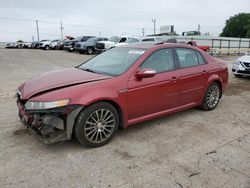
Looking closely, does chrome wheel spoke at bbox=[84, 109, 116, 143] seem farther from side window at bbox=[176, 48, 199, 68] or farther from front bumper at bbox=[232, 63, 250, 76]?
front bumper at bbox=[232, 63, 250, 76]

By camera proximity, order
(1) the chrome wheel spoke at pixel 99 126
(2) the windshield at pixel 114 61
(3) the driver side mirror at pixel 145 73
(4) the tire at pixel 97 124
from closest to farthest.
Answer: (4) the tire at pixel 97 124
(1) the chrome wheel spoke at pixel 99 126
(3) the driver side mirror at pixel 145 73
(2) the windshield at pixel 114 61

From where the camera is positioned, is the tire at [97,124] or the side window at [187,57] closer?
the tire at [97,124]

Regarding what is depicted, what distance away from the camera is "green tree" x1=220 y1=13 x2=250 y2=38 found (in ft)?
246

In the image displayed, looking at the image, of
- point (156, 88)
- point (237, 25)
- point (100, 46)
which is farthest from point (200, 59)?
point (237, 25)

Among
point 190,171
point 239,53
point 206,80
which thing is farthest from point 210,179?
point 239,53

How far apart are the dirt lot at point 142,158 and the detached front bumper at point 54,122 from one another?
0.31 metres

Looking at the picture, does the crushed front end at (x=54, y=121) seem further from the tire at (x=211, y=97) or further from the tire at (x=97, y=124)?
the tire at (x=211, y=97)

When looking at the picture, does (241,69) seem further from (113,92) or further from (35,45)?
(35,45)

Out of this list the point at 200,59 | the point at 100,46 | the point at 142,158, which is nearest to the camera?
the point at 142,158

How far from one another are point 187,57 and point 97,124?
255cm

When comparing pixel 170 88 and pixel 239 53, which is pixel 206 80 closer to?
pixel 170 88

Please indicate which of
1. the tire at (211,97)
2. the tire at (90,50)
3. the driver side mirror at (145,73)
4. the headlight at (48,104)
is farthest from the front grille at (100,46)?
the headlight at (48,104)

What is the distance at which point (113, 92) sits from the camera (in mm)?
3695

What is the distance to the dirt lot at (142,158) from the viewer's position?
2.88m
